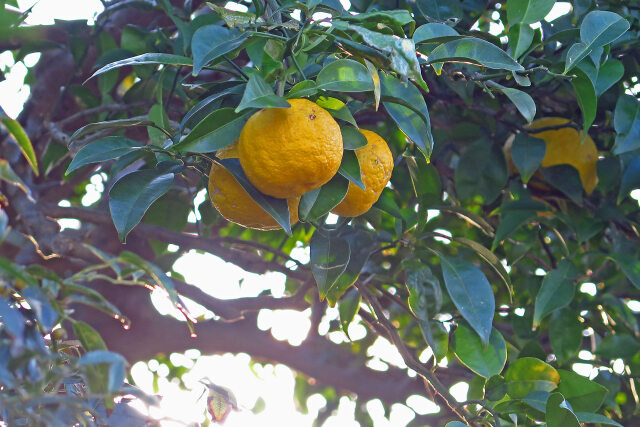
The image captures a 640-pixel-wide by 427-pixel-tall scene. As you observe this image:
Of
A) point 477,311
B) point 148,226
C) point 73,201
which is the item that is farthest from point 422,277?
point 73,201

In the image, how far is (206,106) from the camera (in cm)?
89

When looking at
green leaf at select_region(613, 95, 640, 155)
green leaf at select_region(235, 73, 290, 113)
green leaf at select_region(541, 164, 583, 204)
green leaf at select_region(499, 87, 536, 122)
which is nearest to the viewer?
green leaf at select_region(235, 73, 290, 113)

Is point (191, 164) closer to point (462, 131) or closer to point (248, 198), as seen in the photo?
point (248, 198)

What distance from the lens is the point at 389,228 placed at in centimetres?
160

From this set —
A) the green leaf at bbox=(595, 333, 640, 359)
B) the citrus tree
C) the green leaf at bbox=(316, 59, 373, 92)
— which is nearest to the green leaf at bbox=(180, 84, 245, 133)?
Result: the citrus tree

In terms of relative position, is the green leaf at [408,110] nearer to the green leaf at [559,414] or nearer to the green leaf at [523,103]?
the green leaf at [523,103]

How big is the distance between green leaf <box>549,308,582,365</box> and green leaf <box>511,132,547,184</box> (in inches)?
10.5

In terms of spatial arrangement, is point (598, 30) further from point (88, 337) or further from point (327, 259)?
point (88, 337)

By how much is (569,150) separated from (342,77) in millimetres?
803

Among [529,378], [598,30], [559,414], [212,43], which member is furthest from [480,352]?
[212,43]

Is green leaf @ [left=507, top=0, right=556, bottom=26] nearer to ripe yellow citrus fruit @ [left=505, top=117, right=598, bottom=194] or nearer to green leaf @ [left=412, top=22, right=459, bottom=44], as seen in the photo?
green leaf @ [left=412, top=22, right=459, bottom=44]

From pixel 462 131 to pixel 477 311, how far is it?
26.1 inches

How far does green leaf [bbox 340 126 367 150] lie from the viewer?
2.73 feet

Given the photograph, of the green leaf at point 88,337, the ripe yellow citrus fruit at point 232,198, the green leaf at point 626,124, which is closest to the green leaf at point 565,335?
the green leaf at point 626,124
